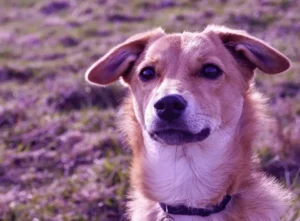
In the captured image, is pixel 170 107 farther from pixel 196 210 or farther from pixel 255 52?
pixel 255 52

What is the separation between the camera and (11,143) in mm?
5852

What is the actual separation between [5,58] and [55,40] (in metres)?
1.04

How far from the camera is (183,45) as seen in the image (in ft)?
12.4

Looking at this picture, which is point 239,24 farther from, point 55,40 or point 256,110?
point 256,110

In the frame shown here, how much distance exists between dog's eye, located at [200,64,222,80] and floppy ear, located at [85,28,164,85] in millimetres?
594

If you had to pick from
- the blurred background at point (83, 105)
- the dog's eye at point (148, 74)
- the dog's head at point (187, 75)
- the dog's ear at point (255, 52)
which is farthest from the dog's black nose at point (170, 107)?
the blurred background at point (83, 105)

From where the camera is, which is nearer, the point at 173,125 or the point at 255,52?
the point at 173,125

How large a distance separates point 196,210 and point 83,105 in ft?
11.5

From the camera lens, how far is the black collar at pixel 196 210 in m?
3.36

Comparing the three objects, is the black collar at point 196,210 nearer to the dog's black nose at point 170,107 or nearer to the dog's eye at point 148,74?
the dog's black nose at point 170,107

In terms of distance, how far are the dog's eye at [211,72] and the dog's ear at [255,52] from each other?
0.25 m

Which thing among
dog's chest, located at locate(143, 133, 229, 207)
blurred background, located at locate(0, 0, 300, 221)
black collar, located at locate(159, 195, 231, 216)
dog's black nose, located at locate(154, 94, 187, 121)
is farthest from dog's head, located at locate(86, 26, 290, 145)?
blurred background, located at locate(0, 0, 300, 221)

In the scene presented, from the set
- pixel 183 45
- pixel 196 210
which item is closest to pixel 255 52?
pixel 183 45

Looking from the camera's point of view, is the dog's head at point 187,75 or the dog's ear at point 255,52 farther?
the dog's ear at point 255,52
